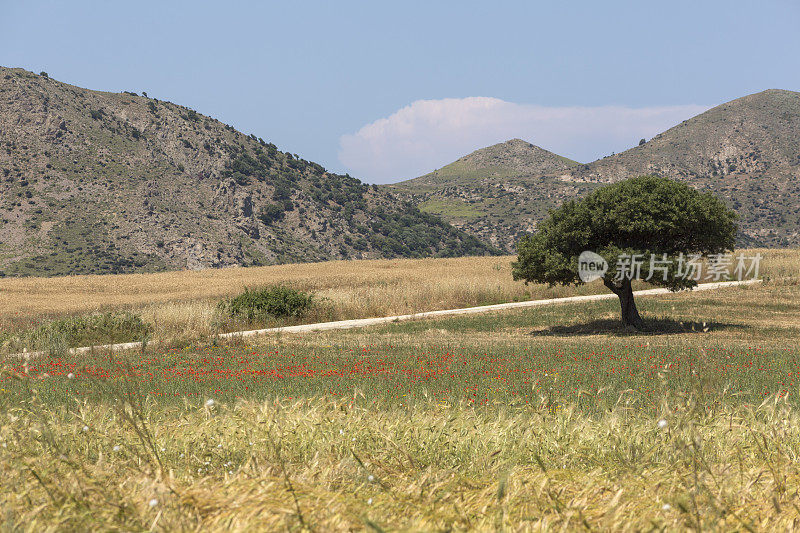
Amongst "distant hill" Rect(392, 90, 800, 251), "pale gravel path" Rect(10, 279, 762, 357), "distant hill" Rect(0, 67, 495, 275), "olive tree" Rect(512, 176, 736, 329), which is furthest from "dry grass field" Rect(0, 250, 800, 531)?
"distant hill" Rect(392, 90, 800, 251)

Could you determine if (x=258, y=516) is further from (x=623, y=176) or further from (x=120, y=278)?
(x=623, y=176)

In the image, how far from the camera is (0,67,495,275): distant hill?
3698 inches

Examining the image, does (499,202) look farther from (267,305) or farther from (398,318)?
(267,305)

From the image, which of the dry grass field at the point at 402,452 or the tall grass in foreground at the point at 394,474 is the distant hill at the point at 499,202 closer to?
the dry grass field at the point at 402,452

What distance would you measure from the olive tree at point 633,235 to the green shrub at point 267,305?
1044 cm

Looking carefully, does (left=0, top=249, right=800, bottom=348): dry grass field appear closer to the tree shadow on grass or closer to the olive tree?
the tree shadow on grass

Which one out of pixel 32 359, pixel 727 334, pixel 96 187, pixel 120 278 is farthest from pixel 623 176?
pixel 32 359

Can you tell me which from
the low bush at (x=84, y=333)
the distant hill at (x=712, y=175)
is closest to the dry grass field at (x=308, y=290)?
the low bush at (x=84, y=333)

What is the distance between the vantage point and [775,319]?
29.1 metres

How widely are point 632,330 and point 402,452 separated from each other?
2215 centimetres

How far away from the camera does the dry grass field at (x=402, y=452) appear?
4.45 m

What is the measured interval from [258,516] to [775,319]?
99.6 ft

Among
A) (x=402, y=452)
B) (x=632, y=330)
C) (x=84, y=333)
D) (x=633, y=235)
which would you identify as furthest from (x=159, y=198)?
(x=402, y=452)

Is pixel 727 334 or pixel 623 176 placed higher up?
pixel 623 176
